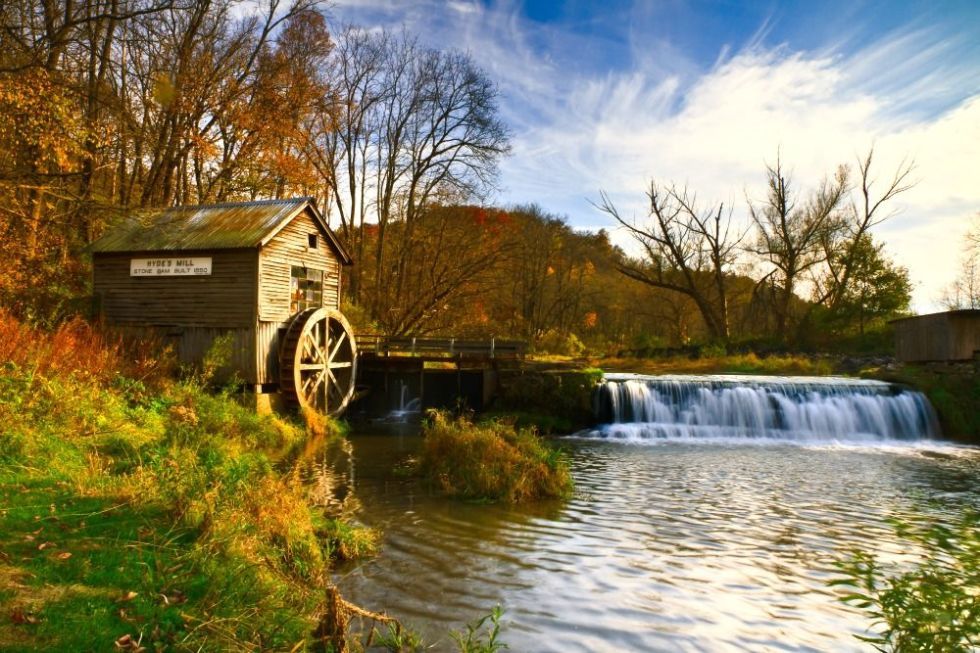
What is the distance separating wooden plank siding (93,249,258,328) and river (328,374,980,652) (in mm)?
6060

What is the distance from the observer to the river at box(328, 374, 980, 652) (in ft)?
16.3

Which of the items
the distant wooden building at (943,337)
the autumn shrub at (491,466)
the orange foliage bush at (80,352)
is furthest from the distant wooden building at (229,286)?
the distant wooden building at (943,337)

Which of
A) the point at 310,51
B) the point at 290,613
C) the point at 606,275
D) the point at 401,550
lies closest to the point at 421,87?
the point at 310,51

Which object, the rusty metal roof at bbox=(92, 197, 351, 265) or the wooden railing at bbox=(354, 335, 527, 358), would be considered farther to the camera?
the wooden railing at bbox=(354, 335, 527, 358)

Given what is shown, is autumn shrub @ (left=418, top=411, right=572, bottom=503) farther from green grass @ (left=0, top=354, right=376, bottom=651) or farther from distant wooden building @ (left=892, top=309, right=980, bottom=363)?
distant wooden building @ (left=892, top=309, right=980, bottom=363)

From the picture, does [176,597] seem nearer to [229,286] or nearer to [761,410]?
[229,286]

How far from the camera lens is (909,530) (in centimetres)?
777

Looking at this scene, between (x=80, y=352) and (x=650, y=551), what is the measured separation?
1015 cm

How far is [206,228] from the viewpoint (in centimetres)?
1677

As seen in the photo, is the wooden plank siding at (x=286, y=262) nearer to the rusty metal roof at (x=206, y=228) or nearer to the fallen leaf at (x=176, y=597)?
the rusty metal roof at (x=206, y=228)

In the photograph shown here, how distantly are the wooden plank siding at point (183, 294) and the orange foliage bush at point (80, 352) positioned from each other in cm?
141

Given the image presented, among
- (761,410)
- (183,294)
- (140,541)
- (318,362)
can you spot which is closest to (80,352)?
(183,294)

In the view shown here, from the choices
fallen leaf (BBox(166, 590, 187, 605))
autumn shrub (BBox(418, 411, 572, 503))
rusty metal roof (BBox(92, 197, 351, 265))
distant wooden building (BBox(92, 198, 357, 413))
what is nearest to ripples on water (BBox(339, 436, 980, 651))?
autumn shrub (BBox(418, 411, 572, 503))

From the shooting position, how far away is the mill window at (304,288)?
1744 cm
